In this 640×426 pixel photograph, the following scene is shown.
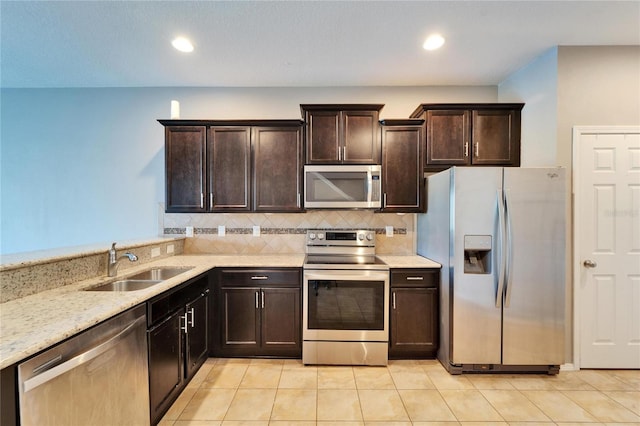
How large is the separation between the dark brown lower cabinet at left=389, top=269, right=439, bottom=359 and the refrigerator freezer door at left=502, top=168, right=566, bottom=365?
0.60 meters

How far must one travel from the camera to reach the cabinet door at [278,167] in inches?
114

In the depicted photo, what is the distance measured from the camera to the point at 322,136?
2861 millimetres

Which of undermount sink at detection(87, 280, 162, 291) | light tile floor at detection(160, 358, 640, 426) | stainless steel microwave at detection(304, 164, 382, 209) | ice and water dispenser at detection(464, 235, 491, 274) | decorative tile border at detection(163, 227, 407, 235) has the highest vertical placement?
stainless steel microwave at detection(304, 164, 382, 209)

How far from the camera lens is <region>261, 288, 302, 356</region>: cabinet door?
101 inches

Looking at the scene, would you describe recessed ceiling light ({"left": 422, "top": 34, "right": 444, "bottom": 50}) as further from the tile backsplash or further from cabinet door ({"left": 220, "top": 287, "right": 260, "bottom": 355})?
cabinet door ({"left": 220, "top": 287, "right": 260, "bottom": 355})

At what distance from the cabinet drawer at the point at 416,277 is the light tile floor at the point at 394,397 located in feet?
2.49

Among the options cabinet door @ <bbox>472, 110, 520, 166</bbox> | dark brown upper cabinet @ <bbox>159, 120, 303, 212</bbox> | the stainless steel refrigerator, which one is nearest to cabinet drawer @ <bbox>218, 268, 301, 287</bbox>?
dark brown upper cabinet @ <bbox>159, 120, 303, 212</bbox>

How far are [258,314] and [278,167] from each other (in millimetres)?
1526

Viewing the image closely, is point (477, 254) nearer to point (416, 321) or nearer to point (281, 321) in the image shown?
point (416, 321)

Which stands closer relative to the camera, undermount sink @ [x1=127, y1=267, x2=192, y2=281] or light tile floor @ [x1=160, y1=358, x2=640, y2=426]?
Result: light tile floor @ [x1=160, y1=358, x2=640, y2=426]

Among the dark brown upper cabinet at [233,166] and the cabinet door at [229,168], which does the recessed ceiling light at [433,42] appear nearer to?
the dark brown upper cabinet at [233,166]

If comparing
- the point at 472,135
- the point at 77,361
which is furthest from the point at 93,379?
the point at 472,135

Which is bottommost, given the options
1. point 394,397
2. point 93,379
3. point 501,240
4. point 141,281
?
point 394,397

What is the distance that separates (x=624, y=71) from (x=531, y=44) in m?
0.89
